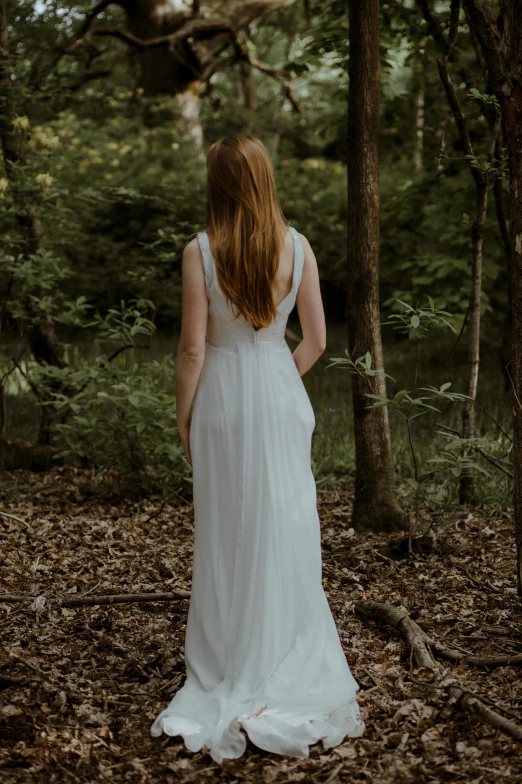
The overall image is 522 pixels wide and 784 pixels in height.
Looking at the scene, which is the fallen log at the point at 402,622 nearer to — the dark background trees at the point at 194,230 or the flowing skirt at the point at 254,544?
the flowing skirt at the point at 254,544

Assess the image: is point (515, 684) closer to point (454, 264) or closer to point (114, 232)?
point (454, 264)

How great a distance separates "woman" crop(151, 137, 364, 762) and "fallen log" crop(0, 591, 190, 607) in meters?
0.90

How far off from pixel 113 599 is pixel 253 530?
4.18ft

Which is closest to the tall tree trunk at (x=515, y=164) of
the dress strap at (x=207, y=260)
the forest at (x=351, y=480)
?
the forest at (x=351, y=480)

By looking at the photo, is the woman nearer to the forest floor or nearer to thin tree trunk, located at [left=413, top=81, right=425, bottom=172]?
the forest floor

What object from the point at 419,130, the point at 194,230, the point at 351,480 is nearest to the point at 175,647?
the point at 351,480

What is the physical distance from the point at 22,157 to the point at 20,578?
364cm

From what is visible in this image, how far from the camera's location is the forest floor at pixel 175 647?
2676 mm

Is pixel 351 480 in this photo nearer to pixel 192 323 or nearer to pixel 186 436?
pixel 186 436

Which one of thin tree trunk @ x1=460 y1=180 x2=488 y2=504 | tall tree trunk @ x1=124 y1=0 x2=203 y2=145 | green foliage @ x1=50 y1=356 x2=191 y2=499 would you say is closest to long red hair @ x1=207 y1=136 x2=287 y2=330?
thin tree trunk @ x1=460 y1=180 x2=488 y2=504

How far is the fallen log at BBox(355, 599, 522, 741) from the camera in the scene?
2.77 meters

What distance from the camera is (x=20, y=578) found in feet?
14.9

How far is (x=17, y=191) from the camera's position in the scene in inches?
256

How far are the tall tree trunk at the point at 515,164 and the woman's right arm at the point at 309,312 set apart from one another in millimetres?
818
